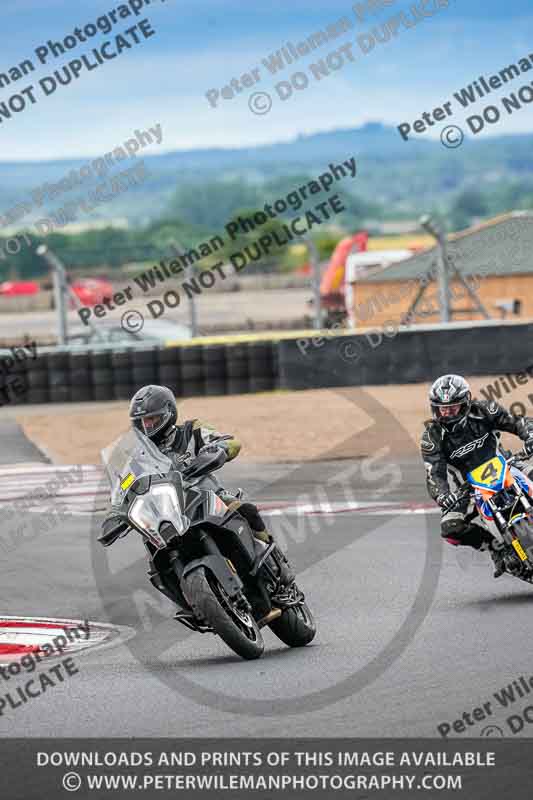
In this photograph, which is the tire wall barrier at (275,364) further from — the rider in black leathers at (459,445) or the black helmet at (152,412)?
the black helmet at (152,412)

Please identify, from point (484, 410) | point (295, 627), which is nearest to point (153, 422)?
point (295, 627)

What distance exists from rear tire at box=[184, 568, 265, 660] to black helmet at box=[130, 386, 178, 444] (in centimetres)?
86

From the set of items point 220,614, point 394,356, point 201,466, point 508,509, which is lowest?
point 220,614

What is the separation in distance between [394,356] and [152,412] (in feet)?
51.0

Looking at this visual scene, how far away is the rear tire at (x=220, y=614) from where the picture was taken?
296 inches

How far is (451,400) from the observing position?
9.96 m

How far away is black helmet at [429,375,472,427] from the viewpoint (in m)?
9.97

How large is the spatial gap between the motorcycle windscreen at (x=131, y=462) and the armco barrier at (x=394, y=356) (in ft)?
49.4

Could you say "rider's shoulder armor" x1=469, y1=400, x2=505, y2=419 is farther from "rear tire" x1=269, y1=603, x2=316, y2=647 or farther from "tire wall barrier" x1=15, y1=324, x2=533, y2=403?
"tire wall barrier" x1=15, y1=324, x2=533, y2=403

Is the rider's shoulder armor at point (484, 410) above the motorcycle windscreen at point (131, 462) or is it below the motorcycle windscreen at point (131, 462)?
above

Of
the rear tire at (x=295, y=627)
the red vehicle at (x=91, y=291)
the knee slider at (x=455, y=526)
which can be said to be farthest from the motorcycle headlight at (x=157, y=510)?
the red vehicle at (x=91, y=291)

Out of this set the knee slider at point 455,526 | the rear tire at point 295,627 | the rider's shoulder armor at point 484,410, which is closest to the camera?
the rear tire at point 295,627

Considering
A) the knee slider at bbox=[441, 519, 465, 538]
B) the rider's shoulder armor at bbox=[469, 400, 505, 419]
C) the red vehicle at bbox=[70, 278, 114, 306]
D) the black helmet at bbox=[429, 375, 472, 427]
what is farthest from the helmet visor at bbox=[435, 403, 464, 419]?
the red vehicle at bbox=[70, 278, 114, 306]

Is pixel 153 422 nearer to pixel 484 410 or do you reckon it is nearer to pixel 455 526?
pixel 455 526
